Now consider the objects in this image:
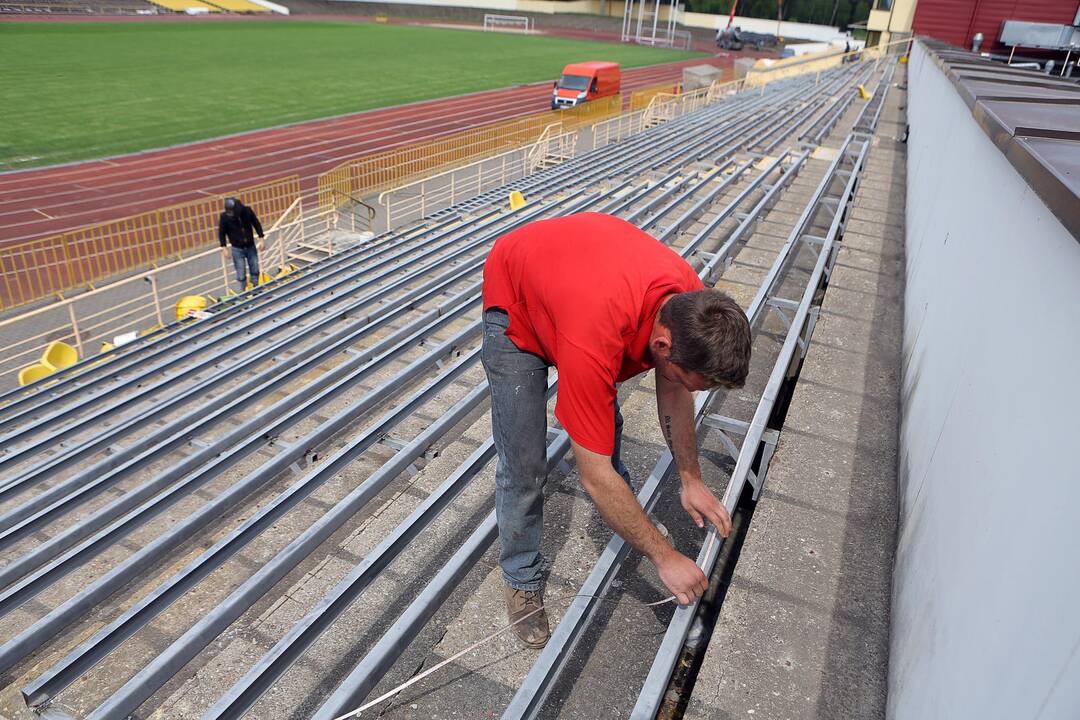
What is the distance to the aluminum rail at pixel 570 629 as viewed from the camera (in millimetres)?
2166

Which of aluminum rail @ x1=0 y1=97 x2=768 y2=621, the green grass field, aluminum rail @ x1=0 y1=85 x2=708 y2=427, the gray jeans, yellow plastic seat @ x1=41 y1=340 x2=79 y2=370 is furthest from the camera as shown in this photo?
the green grass field

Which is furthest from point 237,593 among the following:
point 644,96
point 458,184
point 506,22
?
point 506,22

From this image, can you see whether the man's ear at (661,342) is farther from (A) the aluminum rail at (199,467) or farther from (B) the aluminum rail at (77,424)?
(B) the aluminum rail at (77,424)

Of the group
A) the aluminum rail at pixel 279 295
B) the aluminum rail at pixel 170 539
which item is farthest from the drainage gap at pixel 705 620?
the aluminum rail at pixel 279 295

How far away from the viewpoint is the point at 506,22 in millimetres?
68125

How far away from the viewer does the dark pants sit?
Result: 10461mm

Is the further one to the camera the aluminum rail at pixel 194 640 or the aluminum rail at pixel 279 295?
the aluminum rail at pixel 279 295

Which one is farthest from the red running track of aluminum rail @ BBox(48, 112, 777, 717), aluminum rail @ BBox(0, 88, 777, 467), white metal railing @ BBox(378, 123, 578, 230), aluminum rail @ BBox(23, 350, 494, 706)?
aluminum rail @ BBox(48, 112, 777, 717)

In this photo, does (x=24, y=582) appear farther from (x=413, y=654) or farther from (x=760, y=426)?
(x=760, y=426)

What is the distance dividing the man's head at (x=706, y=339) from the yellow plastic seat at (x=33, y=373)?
24.0 feet

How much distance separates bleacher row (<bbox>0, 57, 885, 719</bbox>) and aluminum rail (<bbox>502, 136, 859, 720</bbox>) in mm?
14

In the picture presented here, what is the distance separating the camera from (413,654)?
2.65 m

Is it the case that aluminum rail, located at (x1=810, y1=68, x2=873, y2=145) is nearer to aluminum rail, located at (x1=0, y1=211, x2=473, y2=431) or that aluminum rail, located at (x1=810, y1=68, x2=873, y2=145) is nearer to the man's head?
aluminum rail, located at (x1=0, y1=211, x2=473, y2=431)

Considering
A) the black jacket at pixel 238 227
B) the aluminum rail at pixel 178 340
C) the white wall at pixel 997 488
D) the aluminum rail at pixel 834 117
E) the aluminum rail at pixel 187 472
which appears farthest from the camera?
the aluminum rail at pixel 834 117
